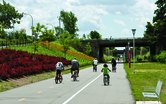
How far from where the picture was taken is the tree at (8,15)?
11606 centimetres

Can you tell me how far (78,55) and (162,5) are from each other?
23599mm

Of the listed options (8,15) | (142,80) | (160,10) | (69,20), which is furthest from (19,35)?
(142,80)

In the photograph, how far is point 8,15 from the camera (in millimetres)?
116062

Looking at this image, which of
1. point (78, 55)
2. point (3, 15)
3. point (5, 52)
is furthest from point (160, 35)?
point (5, 52)

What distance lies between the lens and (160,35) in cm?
10388

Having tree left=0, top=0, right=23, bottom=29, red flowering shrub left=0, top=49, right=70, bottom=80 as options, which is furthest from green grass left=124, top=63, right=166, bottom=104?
tree left=0, top=0, right=23, bottom=29

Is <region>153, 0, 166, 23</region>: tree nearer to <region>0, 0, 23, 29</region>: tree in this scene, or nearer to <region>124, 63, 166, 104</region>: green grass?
<region>0, 0, 23, 29</region>: tree

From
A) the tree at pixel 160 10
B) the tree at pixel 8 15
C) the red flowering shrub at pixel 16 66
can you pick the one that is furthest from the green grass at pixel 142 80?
the tree at pixel 8 15

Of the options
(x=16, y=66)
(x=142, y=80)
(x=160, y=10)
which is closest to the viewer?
(x=142, y=80)

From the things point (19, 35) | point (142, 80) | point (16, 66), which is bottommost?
point (142, 80)

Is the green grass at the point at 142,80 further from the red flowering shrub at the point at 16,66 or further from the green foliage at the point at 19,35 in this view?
the green foliage at the point at 19,35

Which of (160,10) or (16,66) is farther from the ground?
(160,10)

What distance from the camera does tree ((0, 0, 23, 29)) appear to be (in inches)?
4569

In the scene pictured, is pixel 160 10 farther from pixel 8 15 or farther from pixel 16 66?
pixel 16 66
